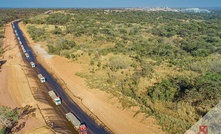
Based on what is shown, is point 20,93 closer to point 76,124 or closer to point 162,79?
point 76,124

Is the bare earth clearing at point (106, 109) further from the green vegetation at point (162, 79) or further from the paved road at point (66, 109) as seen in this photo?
the green vegetation at point (162, 79)

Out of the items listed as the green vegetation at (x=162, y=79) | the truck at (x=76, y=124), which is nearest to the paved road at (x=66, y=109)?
the truck at (x=76, y=124)

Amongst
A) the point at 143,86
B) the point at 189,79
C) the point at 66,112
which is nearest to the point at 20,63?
the point at 66,112

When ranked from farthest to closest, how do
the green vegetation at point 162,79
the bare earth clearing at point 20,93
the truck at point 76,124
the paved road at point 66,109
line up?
the green vegetation at point 162,79 → the bare earth clearing at point 20,93 → the paved road at point 66,109 → the truck at point 76,124

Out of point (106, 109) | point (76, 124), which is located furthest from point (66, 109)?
point (106, 109)

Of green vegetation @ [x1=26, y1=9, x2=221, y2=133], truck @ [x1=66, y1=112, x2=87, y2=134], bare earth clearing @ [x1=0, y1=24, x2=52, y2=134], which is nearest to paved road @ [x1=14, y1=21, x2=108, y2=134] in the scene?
truck @ [x1=66, y1=112, x2=87, y2=134]

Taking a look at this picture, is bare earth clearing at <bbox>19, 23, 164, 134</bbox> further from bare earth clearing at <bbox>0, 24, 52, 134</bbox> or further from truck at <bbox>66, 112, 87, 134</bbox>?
bare earth clearing at <bbox>0, 24, 52, 134</bbox>

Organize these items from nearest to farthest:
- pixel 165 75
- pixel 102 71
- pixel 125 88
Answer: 1. pixel 125 88
2. pixel 165 75
3. pixel 102 71

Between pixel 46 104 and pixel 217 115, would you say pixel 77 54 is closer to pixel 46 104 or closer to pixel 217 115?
pixel 46 104
